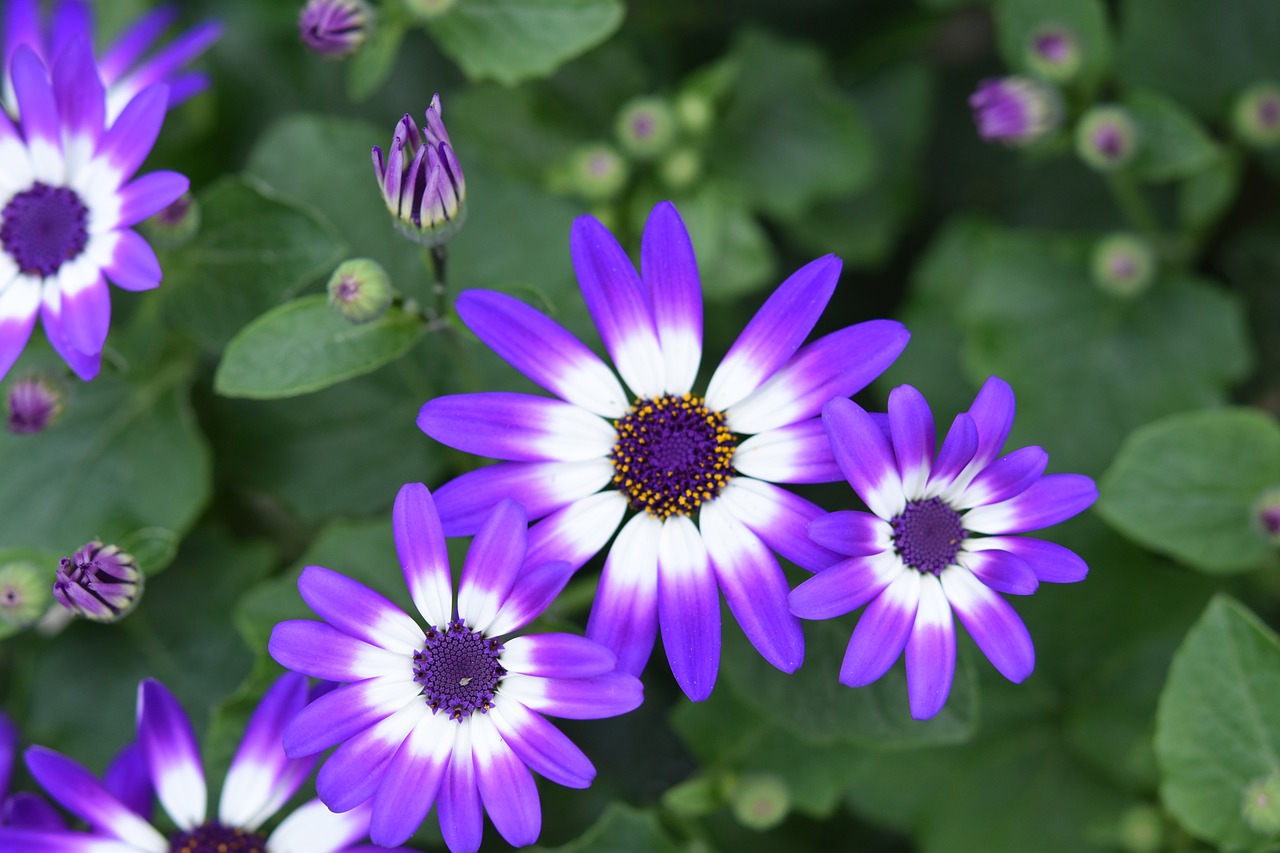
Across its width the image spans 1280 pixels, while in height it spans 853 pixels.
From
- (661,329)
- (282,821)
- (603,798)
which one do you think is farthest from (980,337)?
(282,821)

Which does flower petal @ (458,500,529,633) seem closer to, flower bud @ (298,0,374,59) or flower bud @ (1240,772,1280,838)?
flower bud @ (298,0,374,59)

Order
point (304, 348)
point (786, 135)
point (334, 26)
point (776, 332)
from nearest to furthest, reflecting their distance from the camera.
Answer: point (776, 332)
point (304, 348)
point (334, 26)
point (786, 135)

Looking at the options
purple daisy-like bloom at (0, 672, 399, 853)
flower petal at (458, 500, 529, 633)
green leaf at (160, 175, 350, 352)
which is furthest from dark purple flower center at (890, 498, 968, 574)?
green leaf at (160, 175, 350, 352)

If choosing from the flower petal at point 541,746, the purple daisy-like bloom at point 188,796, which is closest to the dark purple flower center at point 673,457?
the flower petal at point 541,746

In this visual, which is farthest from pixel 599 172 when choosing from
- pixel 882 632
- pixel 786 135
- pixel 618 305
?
pixel 882 632

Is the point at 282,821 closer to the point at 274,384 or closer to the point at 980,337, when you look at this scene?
the point at 274,384

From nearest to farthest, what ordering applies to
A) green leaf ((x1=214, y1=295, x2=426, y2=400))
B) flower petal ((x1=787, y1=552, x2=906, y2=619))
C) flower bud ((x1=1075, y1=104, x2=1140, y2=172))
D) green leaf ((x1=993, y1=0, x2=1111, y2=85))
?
1. flower petal ((x1=787, y1=552, x2=906, y2=619))
2. green leaf ((x1=214, y1=295, x2=426, y2=400))
3. flower bud ((x1=1075, y1=104, x2=1140, y2=172))
4. green leaf ((x1=993, y1=0, x2=1111, y2=85))

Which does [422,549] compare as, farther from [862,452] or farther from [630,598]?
[862,452]
